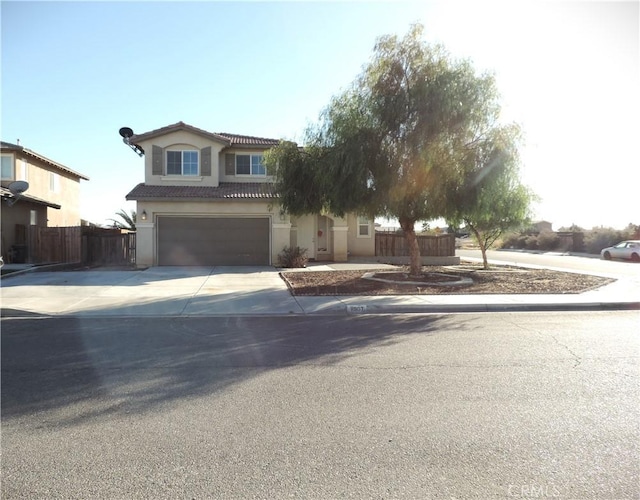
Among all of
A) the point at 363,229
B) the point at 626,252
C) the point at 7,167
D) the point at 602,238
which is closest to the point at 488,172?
the point at 363,229

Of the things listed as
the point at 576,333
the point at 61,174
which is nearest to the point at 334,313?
the point at 576,333

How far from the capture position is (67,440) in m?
3.93

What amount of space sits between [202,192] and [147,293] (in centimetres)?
935

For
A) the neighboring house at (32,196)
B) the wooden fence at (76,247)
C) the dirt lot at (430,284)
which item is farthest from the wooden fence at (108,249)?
the dirt lot at (430,284)

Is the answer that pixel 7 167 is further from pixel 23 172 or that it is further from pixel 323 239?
pixel 323 239

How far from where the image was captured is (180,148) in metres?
22.3

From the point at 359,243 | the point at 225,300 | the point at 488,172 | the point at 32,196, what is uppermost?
the point at 32,196

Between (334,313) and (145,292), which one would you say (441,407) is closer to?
(334,313)

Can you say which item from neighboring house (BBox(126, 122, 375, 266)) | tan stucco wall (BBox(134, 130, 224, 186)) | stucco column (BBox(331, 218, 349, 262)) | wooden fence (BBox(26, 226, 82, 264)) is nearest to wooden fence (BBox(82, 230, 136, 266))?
wooden fence (BBox(26, 226, 82, 264))

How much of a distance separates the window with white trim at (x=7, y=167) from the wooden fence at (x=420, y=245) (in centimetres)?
1942

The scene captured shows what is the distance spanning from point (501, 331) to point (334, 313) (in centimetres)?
369

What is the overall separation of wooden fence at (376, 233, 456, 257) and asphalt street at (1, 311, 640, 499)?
18000 millimetres

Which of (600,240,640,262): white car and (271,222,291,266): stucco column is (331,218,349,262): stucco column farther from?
A: (600,240,640,262): white car

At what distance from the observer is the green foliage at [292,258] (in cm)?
2081
